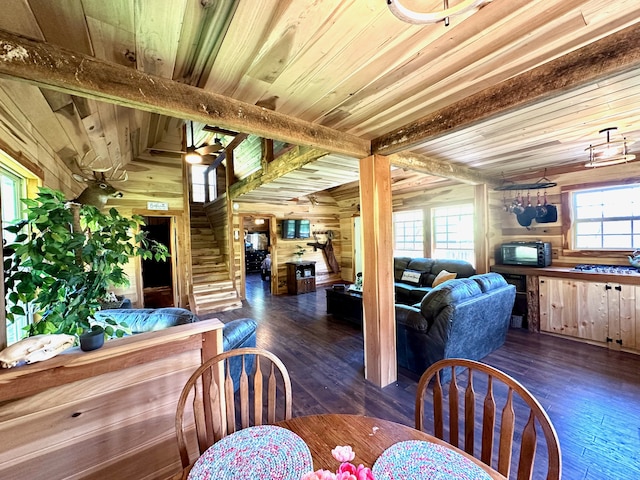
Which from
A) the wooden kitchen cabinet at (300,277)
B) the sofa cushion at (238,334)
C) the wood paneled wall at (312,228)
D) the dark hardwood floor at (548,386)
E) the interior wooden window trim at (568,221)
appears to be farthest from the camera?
the wooden kitchen cabinet at (300,277)

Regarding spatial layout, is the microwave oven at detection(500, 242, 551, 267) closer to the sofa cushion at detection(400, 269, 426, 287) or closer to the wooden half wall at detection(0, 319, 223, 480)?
the sofa cushion at detection(400, 269, 426, 287)

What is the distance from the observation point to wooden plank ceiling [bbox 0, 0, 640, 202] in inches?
43.7

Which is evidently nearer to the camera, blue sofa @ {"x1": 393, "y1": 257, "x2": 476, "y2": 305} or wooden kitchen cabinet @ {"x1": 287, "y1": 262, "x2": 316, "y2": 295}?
blue sofa @ {"x1": 393, "y1": 257, "x2": 476, "y2": 305}

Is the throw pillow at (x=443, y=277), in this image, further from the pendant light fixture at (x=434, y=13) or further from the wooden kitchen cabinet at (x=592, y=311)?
the pendant light fixture at (x=434, y=13)

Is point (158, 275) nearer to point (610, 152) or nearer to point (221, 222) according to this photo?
point (221, 222)

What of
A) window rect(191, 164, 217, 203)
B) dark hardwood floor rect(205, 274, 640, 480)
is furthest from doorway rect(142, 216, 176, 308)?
dark hardwood floor rect(205, 274, 640, 480)

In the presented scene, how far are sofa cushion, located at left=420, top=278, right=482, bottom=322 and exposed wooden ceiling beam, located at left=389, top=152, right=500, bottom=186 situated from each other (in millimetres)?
1382

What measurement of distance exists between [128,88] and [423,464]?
2.07 meters

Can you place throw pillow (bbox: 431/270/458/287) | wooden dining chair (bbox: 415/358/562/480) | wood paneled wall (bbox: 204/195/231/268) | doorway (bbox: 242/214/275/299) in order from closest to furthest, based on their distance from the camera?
wooden dining chair (bbox: 415/358/562/480)
throw pillow (bbox: 431/270/458/287)
wood paneled wall (bbox: 204/195/231/268)
doorway (bbox: 242/214/275/299)

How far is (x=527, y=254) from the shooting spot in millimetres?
4078

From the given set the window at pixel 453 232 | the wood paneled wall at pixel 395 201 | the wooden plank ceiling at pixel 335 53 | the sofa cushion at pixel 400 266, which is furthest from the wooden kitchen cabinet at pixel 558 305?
the sofa cushion at pixel 400 266

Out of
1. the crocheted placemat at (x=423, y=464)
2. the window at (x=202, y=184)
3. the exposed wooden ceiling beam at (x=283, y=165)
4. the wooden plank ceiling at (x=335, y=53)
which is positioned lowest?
the crocheted placemat at (x=423, y=464)

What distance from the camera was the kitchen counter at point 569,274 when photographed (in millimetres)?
3131

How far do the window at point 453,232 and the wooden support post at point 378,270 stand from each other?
348 centimetres
